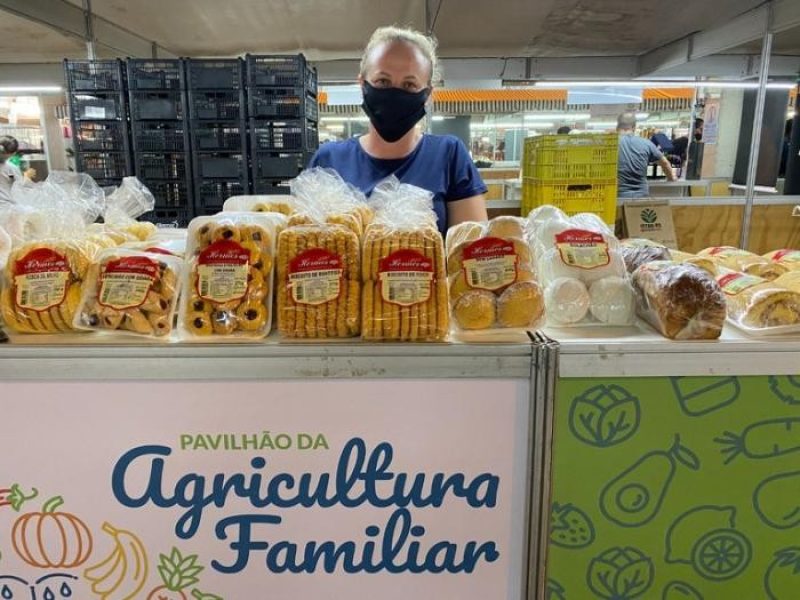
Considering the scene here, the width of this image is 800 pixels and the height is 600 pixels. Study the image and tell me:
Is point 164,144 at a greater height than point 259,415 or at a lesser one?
greater

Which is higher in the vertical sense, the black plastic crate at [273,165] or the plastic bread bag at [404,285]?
the black plastic crate at [273,165]

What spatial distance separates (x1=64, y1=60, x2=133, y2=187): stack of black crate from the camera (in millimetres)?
4125

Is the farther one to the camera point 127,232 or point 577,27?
point 577,27

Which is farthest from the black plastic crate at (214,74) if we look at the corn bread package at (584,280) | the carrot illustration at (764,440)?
the carrot illustration at (764,440)

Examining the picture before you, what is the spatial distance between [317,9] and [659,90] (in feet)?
30.5

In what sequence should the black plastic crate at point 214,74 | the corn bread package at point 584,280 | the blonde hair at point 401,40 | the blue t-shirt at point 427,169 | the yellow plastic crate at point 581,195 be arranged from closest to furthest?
1. the corn bread package at point 584,280
2. the blonde hair at point 401,40
3. the blue t-shirt at point 427,169
4. the black plastic crate at point 214,74
5. the yellow plastic crate at point 581,195

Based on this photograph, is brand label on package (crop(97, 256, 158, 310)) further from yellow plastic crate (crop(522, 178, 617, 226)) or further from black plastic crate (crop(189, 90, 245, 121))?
yellow plastic crate (crop(522, 178, 617, 226))

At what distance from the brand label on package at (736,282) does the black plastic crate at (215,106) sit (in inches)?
142

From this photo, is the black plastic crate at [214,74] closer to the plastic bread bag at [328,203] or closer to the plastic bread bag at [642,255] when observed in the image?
the plastic bread bag at [328,203]

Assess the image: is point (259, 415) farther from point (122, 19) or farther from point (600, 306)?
point (122, 19)

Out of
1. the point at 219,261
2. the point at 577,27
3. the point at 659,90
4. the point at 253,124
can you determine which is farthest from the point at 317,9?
the point at 659,90

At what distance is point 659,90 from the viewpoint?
11.8m

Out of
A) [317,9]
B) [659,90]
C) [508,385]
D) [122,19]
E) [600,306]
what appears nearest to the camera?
[508,385]

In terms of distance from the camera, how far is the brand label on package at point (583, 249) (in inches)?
48.6
